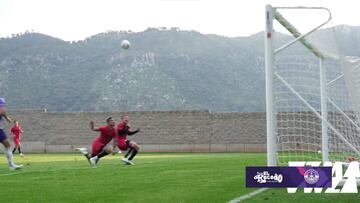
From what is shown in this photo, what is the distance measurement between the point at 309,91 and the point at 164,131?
1212 inches

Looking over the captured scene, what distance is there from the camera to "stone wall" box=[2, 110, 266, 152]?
44094 mm

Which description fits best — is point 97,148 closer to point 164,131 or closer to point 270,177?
point 270,177

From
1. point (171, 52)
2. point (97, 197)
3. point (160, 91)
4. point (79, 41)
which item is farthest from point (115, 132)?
point (79, 41)

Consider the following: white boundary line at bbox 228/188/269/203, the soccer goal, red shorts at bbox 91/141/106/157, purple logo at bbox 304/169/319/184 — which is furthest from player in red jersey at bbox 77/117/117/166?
purple logo at bbox 304/169/319/184

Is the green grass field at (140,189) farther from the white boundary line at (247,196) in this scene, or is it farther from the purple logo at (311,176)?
the purple logo at (311,176)

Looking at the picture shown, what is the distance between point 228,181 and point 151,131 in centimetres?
3313

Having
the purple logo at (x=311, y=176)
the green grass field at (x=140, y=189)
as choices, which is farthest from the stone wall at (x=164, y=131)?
the purple logo at (x=311, y=176)

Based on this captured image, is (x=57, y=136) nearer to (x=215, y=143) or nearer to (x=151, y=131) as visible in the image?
(x=151, y=131)

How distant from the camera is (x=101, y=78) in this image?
79125mm
